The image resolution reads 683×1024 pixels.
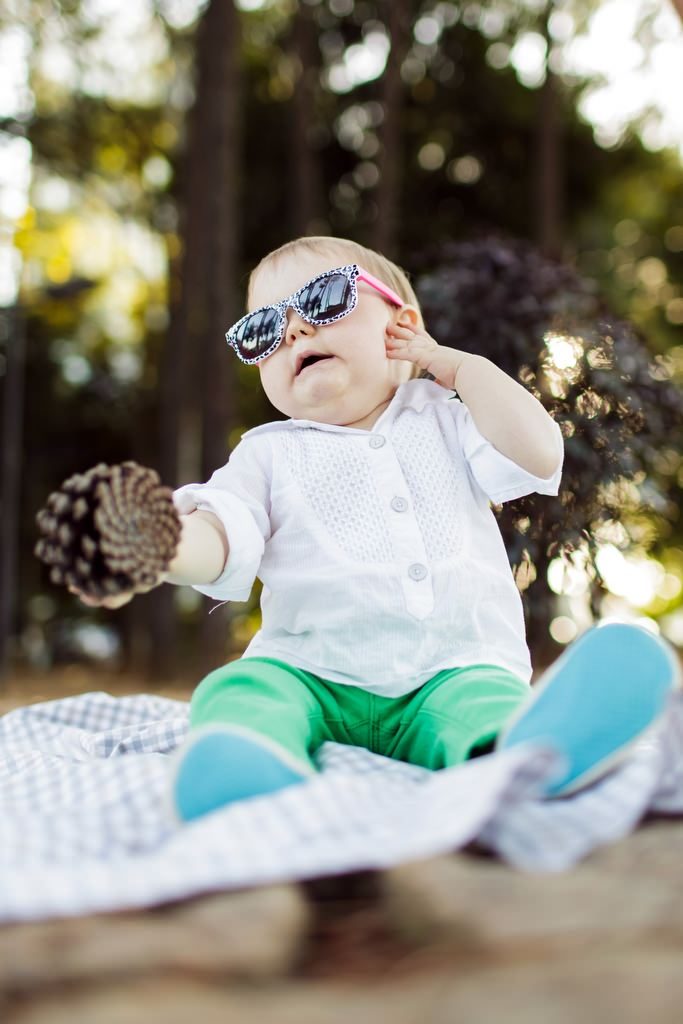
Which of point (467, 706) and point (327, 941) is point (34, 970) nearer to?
point (327, 941)

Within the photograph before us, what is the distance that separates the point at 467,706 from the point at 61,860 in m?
0.64

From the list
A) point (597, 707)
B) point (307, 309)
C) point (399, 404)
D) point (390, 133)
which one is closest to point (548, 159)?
point (390, 133)

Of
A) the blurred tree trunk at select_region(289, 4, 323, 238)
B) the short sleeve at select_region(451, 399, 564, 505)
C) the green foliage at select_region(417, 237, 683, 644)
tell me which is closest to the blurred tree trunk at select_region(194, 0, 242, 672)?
the blurred tree trunk at select_region(289, 4, 323, 238)

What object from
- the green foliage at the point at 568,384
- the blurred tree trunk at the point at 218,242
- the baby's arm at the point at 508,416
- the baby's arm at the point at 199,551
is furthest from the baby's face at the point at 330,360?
the blurred tree trunk at the point at 218,242

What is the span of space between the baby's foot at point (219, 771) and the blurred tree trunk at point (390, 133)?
19.3 ft

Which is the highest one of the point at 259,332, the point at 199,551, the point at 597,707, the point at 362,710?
the point at 259,332

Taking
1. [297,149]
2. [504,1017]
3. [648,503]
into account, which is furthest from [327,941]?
[297,149]

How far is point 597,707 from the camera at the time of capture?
47.7 inches

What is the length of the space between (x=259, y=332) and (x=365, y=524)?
1.32 ft

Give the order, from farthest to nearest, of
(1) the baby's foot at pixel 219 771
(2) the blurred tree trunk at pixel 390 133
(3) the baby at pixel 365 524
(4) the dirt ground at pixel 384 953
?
(2) the blurred tree trunk at pixel 390 133 < (3) the baby at pixel 365 524 < (1) the baby's foot at pixel 219 771 < (4) the dirt ground at pixel 384 953

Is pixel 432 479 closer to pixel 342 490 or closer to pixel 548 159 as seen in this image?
pixel 342 490

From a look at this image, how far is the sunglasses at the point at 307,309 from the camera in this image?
1726mm

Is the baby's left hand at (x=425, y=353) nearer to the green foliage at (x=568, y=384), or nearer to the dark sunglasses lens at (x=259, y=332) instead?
the dark sunglasses lens at (x=259, y=332)

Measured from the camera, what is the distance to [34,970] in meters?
0.87
